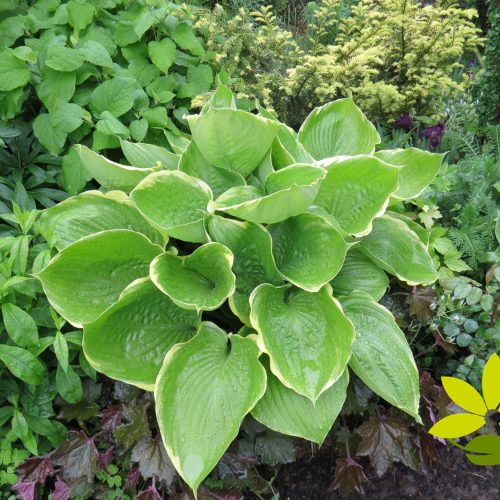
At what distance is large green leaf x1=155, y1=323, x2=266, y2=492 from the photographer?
1.17m

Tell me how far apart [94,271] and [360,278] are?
0.78 meters

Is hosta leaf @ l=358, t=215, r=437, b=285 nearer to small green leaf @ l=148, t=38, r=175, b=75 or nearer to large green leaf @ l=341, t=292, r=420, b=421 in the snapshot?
large green leaf @ l=341, t=292, r=420, b=421

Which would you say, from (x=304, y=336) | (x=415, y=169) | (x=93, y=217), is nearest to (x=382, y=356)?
(x=304, y=336)

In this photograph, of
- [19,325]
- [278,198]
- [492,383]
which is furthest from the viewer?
[19,325]

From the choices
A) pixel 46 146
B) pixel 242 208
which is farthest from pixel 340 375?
pixel 46 146

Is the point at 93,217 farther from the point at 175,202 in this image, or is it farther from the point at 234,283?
the point at 234,283

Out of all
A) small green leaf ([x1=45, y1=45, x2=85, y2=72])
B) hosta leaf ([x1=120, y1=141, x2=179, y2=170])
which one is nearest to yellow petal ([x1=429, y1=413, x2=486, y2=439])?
hosta leaf ([x1=120, y1=141, x2=179, y2=170])

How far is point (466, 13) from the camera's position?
2.28m

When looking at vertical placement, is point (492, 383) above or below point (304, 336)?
above

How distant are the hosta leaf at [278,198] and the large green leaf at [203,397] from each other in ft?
1.06

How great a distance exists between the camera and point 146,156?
1.63 meters

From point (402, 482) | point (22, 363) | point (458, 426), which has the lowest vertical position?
point (402, 482)

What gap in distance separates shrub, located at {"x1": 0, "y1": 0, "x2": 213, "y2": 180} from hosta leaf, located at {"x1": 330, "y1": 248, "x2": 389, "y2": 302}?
0.84m

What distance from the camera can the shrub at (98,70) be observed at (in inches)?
70.8
